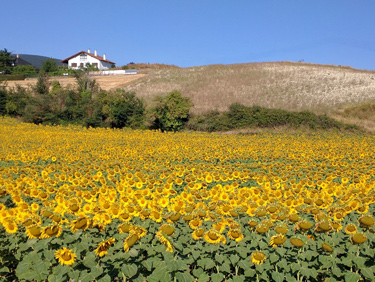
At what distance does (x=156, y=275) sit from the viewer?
10.0 ft

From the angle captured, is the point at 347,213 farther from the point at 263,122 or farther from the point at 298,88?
the point at 298,88

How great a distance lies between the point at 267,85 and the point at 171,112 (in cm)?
1986

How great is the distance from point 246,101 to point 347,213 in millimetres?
30340

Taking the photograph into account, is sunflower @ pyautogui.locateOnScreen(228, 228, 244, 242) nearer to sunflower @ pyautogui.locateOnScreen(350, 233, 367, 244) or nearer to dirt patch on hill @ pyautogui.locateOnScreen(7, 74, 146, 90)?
sunflower @ pyautogui.locateOnScreen(350, 233, 367, 244)

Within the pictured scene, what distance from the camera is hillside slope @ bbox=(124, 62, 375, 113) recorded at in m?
32.9

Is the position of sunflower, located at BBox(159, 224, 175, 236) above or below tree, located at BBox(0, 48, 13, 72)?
below

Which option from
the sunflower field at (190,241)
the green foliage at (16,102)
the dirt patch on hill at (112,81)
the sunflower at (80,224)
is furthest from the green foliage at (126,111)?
the sunflower at (80,224)

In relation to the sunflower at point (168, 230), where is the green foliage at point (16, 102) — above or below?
below

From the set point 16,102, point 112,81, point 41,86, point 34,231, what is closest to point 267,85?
point 112,81

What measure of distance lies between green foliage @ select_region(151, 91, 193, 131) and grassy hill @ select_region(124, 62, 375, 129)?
9.51 ft

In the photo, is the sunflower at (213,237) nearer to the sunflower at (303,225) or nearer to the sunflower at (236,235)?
the sunflower at (236,235)

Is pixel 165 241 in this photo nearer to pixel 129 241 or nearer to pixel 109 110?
pixel 129 241

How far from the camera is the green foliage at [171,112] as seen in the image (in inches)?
966

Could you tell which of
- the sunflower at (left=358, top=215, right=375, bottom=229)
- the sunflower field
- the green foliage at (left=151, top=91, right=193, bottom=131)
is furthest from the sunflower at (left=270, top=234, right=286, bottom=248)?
→ the green foliage at (left=151, top=91, right=193, bottom=131)
